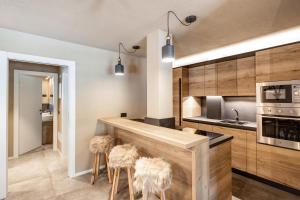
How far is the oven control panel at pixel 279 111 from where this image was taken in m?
2.12

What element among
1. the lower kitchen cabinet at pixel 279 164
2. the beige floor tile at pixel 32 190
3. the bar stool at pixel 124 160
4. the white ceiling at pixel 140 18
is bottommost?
the beige floor tile at pixel 32 190

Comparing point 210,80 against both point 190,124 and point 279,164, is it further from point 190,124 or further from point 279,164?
point 279,164

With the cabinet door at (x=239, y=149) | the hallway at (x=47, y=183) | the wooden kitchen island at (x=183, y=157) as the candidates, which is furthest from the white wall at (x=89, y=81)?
the cabinet door at (x=239, y=149)

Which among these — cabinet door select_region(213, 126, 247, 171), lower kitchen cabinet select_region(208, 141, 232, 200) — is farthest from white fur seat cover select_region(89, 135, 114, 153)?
cabinet door select_region(213, 126, 247, 171)

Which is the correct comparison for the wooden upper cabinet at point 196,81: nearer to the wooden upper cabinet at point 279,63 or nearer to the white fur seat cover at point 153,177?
the wooden upper cabinet at point 279,63

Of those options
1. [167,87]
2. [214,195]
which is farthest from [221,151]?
[167,87]

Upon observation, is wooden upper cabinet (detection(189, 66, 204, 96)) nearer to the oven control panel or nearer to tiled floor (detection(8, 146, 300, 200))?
the oven control panel

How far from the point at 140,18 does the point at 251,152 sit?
2734 millimetres

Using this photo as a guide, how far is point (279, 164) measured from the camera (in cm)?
225

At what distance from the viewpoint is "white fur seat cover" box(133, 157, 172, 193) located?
1413 mm

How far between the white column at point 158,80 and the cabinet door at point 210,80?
1406 mm

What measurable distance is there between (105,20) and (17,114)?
3341 mm

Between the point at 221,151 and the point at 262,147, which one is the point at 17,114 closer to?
the point at 221,151

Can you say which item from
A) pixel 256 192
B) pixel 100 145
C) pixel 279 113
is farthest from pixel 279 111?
pixel 100 145
